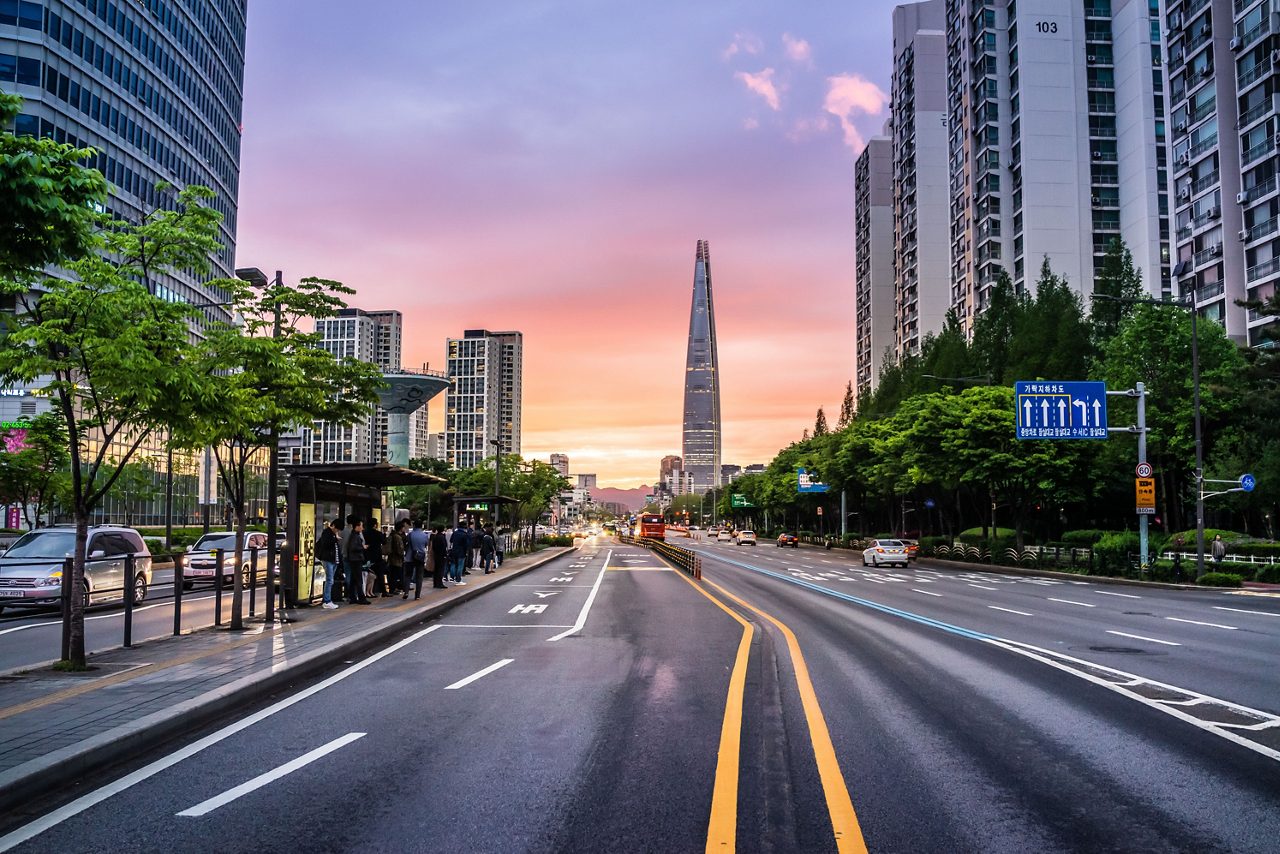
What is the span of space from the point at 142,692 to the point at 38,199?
17.2 feet

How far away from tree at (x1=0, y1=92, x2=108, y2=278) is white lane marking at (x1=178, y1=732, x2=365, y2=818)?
4.05 metres

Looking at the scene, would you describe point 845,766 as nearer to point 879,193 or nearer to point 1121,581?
point 1121,581

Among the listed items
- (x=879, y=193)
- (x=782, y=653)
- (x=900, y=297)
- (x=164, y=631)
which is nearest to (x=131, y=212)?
(x=164, y=631)

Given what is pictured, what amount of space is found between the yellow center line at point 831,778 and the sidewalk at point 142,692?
5.20 m

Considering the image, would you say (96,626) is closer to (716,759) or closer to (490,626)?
(490,626)

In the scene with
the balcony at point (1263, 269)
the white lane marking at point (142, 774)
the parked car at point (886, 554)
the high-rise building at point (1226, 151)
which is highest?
the high-rise building at point (1226, 151)

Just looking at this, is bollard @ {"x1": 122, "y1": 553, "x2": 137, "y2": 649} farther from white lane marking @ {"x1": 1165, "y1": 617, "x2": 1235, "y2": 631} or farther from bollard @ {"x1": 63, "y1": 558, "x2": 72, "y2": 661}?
white lane marking @ {"x1": 1165, "y1": 617, "x2": 1235, "y2": 631}

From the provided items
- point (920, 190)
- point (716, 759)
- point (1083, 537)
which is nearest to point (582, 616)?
point (716, 759)

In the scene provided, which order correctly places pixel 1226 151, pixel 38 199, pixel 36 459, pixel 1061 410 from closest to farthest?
pixel 38 199 < pixel 1061 410 < pixel 36 459 < pixel 1226 151

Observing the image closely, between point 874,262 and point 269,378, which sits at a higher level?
point 874,262

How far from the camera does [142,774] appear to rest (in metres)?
6.72

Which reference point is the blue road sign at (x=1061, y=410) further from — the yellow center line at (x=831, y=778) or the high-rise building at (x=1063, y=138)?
the high-rise building at (x=1063, y=138)

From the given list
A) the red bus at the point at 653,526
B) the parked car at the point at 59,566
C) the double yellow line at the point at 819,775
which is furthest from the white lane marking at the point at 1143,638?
the red bus at the point at 653,526

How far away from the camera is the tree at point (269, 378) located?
12625 millimetres
